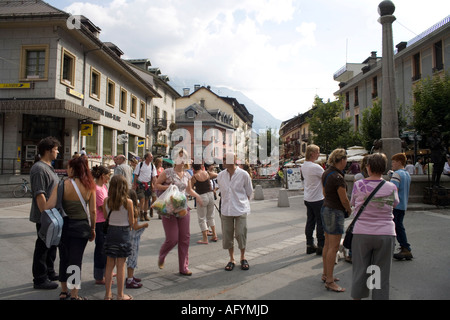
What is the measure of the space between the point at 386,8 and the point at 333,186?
Result: 10.1 m

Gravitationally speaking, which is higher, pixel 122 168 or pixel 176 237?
pixel 122 168

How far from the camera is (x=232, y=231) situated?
500 cm

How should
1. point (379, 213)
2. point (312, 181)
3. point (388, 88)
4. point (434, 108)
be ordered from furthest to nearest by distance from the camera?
1. point (434, 108)
2. point (388, 88)
3. point (312, 181)
4. point (379, 213)

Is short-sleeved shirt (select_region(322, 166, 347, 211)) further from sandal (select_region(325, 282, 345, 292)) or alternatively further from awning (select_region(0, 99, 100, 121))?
awning (select_region(0, 99, 100, 121))

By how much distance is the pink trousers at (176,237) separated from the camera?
4.61 metres

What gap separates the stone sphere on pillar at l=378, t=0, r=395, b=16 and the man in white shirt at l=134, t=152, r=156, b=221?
951cm

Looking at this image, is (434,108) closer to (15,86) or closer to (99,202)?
(99,202)

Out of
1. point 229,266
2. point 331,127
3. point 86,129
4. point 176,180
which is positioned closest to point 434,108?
point 331,127

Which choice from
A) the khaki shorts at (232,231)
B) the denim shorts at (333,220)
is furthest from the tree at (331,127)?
the denim shorts at (333,220)

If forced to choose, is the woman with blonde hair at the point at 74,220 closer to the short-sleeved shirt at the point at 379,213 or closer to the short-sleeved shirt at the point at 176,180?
the short-sleeved shirt at the point at 176,180

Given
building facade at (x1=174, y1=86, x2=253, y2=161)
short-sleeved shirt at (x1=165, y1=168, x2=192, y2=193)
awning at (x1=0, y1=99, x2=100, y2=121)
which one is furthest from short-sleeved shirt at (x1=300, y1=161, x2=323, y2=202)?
building facade at (x1=174, y1=86, x2=253, y2=161)

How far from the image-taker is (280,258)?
5.46 meters

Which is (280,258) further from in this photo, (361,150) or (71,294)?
(361,150)
